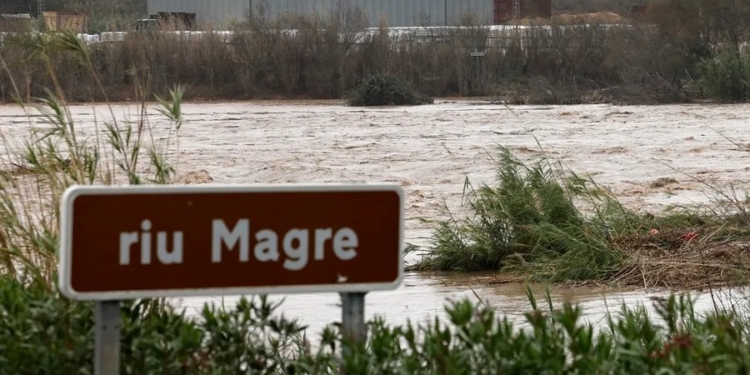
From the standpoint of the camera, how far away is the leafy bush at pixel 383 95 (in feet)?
96.6

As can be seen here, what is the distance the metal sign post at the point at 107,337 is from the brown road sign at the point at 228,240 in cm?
7

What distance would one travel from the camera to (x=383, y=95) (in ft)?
97.0

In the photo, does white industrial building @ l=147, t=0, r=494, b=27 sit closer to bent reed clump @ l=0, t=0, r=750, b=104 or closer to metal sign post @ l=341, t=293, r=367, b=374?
bent reed clump @ l=0, t=0, r=750, b=104

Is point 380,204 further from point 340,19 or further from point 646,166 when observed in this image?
point 340,19

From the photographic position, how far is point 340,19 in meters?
37.7

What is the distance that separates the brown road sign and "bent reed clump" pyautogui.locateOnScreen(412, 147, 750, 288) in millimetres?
5620

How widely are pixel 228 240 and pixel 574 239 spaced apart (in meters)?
6.18

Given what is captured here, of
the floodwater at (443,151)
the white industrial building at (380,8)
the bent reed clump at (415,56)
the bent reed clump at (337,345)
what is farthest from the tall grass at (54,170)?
the white industrial building at (380,8)

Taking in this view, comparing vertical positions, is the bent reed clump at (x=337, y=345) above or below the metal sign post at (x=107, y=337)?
below

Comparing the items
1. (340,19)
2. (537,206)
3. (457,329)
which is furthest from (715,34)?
(457,329)

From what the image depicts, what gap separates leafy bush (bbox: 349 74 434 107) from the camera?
29.5m

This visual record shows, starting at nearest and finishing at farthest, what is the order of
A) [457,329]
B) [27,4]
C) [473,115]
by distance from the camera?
[457,329], [473,115], [27,4]

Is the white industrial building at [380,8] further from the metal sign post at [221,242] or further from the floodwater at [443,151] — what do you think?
the metal sign post at [221,242]

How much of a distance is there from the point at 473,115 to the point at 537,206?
1560 centimetres
